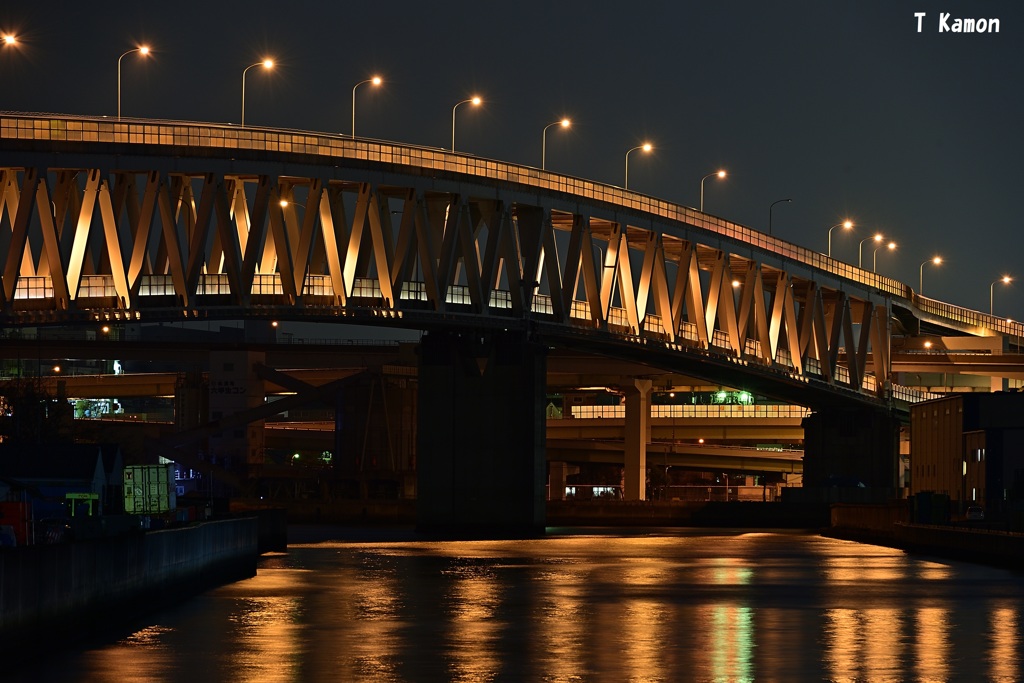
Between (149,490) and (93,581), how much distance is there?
27.4 metres

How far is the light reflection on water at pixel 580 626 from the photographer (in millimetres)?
28156

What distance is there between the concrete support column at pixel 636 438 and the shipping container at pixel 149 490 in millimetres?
104393

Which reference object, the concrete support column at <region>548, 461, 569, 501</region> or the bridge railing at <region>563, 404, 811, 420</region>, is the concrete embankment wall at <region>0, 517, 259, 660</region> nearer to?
the bridge railing at <region>563, 404, 811, 420</region>

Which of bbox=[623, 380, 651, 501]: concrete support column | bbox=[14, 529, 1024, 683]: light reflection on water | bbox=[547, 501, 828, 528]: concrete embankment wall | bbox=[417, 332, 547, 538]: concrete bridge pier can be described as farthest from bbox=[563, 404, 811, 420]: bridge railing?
bbox=[14, 529, 1024, 683]: light reflection on water

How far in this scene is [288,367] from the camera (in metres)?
181

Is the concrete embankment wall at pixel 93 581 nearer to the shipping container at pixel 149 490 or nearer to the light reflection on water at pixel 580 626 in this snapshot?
the light reflection on water at pixel 580 626

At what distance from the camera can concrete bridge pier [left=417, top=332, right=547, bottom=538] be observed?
333 feet

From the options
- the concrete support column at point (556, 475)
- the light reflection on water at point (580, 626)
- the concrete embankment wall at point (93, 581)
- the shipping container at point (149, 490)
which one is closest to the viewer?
the concrete embankment wall at point (93, 581)

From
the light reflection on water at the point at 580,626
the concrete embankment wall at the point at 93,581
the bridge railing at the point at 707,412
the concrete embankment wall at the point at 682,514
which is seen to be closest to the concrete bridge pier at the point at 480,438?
the concrete embankment wall at the point at 682,514

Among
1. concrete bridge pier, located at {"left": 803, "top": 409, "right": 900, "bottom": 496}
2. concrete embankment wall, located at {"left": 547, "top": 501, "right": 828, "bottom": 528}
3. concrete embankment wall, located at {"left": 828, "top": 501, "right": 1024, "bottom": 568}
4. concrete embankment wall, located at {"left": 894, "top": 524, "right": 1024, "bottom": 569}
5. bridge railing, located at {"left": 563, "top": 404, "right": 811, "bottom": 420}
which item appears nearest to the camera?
concrete embankment wall, located at {"left": 894, "top": 524, "right": 1024, "bottom": 569}

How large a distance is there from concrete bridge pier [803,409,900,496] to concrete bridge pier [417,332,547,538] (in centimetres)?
4625

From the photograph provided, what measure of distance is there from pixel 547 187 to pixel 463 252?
788cm

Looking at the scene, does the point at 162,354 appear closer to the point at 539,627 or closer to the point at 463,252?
the point at 463,252

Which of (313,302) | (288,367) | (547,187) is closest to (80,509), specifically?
(313,302)
